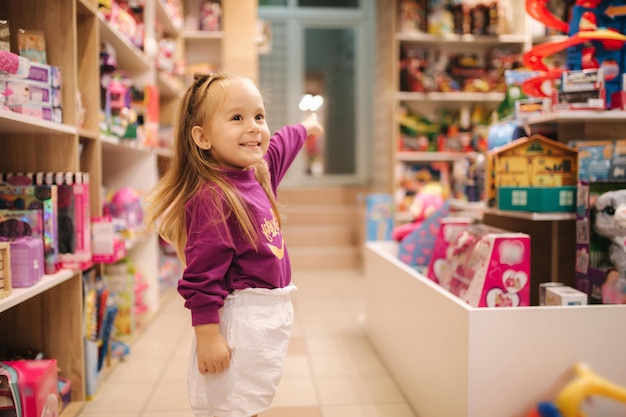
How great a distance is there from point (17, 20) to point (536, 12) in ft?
6.53

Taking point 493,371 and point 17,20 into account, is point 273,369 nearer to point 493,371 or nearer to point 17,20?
point 493,371

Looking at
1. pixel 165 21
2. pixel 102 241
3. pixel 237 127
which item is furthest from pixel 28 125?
pixel 165 21

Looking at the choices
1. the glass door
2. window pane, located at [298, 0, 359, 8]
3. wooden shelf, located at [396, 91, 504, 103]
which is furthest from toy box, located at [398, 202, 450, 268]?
window pane, located at [298, 0, 359, 8]

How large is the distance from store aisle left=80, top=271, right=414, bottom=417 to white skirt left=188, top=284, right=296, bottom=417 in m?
0.69

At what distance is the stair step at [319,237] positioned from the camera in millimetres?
5395

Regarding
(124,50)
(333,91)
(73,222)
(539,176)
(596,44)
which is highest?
(333,91)

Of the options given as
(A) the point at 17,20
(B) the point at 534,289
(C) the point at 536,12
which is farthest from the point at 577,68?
(A) the point at 17,20

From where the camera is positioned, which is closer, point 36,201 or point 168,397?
point 36,201

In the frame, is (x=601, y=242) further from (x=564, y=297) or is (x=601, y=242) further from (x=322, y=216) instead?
(x=322, y=216)

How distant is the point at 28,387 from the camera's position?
1.48m

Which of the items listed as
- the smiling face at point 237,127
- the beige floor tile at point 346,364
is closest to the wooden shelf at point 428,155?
the beige floor tile at point 346,364

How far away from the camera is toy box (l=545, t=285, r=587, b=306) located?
1556 millimetres

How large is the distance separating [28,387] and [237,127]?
0.94 meters

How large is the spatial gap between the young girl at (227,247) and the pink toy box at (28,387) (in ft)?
1.63
